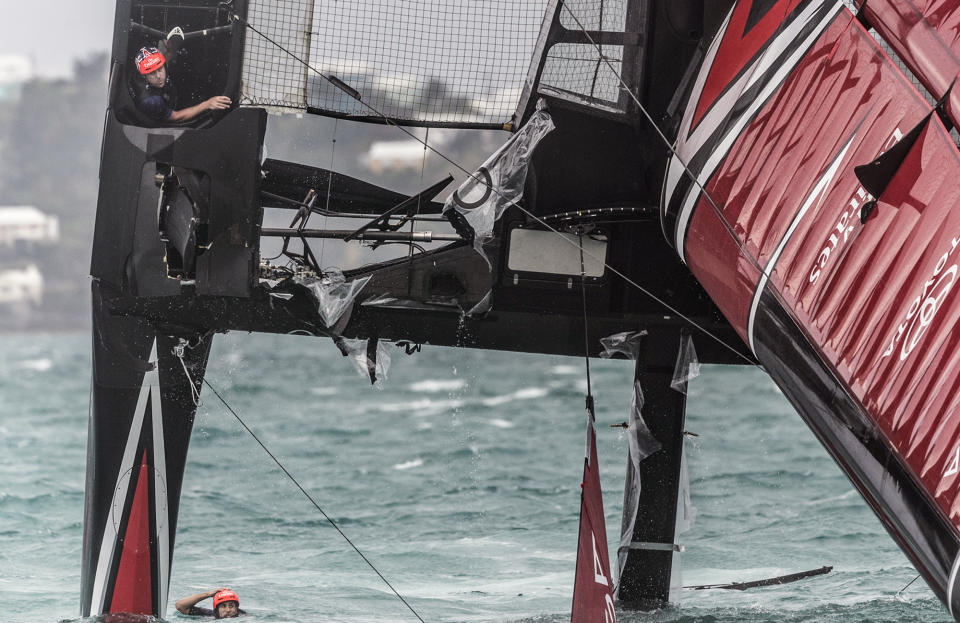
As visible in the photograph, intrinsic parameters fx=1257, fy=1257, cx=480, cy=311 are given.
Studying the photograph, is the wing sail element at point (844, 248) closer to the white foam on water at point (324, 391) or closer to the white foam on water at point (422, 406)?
the white foam on water at point (422, 406)

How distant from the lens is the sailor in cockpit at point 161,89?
5.49 metres

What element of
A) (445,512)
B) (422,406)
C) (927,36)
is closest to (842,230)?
(927,36)

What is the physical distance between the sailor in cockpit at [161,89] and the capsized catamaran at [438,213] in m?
0.04

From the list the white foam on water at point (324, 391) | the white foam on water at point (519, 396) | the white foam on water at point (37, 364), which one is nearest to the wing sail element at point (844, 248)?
the white foam on water at point (519, 396)

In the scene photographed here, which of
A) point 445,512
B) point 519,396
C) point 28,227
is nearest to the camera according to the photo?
point 445,512

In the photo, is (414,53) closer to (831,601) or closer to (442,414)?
(831,601)

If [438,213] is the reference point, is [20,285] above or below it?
below

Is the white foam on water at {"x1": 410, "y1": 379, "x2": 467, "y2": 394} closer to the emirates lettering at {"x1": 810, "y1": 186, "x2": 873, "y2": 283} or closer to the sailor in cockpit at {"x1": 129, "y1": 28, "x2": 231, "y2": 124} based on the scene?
the sailor in cockpit at {"x1": 129, "y1": 28, "x2": 231, "y2": 124}

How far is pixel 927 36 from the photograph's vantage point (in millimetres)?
3439

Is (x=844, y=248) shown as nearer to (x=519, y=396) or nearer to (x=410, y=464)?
(x=410, y=464)

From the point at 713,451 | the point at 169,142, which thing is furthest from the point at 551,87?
the point at 713,451

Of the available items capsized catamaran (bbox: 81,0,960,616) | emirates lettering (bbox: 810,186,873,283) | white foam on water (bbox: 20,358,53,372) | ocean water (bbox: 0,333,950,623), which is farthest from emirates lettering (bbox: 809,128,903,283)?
white foam on water (bbox: 20,358,53,372)

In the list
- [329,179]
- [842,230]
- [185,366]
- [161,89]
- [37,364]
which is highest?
[161,89]

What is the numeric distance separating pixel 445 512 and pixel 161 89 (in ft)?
23.5
